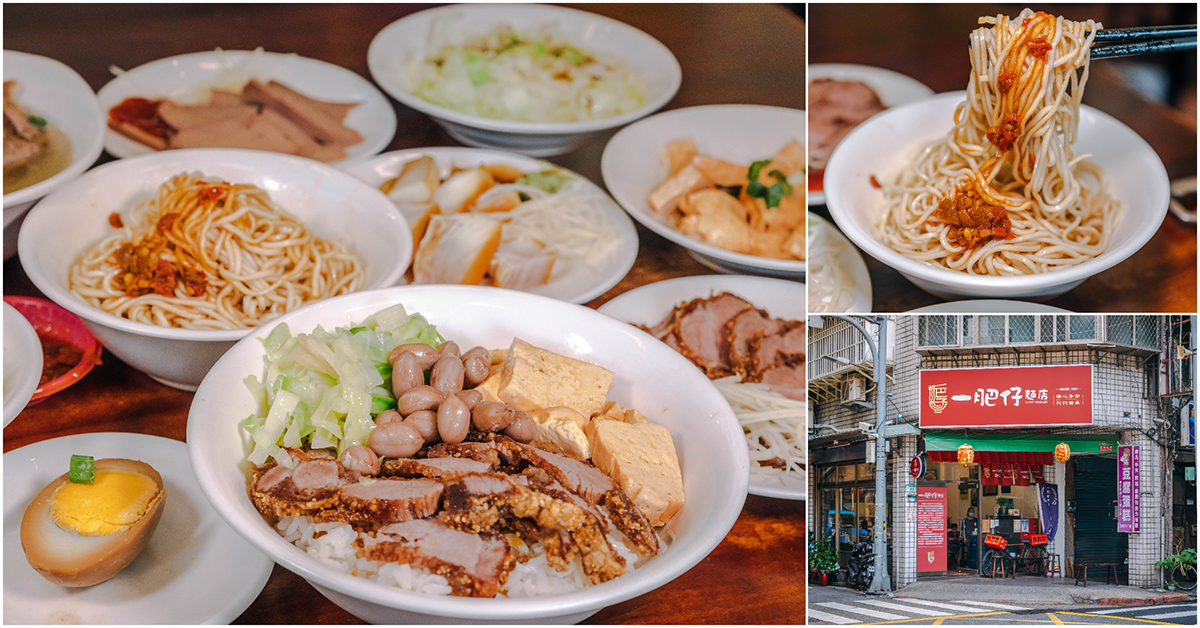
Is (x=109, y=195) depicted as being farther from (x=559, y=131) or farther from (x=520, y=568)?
(x=520, y=568)

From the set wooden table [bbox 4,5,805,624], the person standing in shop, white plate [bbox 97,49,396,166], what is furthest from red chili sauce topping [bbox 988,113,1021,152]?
white plate [bbox 97,49,396,166]

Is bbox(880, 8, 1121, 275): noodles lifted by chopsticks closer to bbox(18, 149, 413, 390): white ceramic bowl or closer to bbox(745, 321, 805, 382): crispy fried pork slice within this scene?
bbox(745, 321, 805, 382): crispy fried pork slice

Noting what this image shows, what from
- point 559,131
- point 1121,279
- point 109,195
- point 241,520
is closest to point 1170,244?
point 1121,279

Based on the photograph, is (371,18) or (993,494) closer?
(993,494)

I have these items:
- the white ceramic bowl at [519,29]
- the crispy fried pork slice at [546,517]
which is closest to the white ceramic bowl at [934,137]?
the crispy fried pork slice at [546,517]

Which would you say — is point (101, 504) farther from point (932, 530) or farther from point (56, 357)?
point (932, 530)
